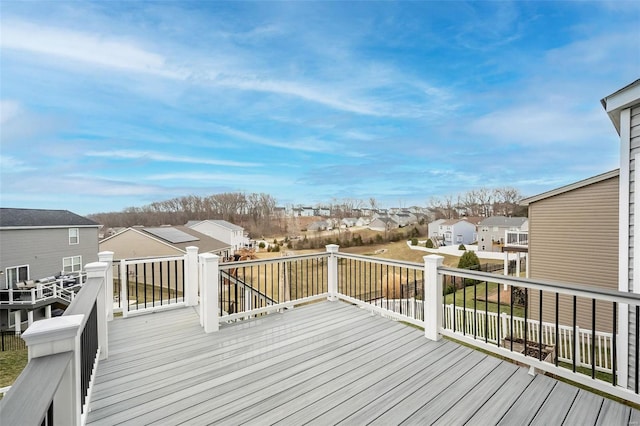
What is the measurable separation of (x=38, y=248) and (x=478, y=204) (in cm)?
1823

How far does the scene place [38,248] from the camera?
11.0 metres

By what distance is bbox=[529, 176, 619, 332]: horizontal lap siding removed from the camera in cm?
656

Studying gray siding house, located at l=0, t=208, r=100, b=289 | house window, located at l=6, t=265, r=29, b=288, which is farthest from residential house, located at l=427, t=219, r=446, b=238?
house window, located at l=6, t=265, r=29, b=288

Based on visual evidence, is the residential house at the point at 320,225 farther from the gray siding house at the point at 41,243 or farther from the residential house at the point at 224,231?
the gray siding house at the point at 41,243

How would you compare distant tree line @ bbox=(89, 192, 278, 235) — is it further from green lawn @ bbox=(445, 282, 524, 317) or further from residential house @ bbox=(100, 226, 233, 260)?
green lawn @ bbox=(445, 282, 524, 317)

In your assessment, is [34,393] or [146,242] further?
[146,242]

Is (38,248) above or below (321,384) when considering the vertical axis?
above

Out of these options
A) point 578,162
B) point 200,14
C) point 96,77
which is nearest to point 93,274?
point 200,14

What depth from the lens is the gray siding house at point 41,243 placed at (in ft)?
33.4

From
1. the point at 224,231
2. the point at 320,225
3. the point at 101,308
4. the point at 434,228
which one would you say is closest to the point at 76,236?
the point at 224,231

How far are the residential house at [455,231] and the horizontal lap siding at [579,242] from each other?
7168mm

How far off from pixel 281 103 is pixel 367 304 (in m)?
7.80

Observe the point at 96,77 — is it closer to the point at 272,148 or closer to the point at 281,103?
the point at 281,103

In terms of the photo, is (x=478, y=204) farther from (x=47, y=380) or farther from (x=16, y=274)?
(x=16, y=274)
